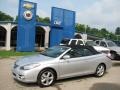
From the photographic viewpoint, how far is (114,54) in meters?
16.6

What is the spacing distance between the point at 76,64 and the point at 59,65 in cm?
94

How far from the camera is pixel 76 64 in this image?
965 centimetres

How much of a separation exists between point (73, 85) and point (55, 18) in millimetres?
23224

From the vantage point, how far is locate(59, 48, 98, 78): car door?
9.22 meters

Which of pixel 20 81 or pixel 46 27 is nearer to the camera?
pixel 20 81

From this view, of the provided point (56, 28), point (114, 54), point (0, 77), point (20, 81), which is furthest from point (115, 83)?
point (56, 28)

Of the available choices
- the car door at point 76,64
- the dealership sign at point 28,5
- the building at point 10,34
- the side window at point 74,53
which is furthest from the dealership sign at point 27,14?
the side window at point 74,53

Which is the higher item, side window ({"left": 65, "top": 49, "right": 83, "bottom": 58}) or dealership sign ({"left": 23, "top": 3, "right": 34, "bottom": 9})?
dealership sign ({"left": 23, "top": 3, "right": 34, "bottom": 9})

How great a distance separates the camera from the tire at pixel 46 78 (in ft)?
27.9

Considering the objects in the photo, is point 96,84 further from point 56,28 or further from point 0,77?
point 56,28

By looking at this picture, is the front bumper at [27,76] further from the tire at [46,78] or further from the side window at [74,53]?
the side window at [74,53]

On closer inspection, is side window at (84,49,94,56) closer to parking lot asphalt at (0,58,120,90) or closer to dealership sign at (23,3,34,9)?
parking lot asphalt at (0,58,120,90)

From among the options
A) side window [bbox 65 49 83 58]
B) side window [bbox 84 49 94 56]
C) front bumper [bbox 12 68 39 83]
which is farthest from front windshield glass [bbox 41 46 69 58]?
front bumper [bbox 12 68 39 83]

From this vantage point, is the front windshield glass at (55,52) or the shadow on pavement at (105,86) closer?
the shadow on pavement at (105,86)
